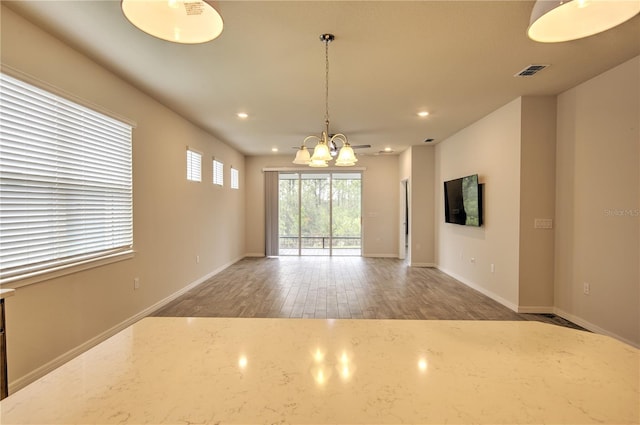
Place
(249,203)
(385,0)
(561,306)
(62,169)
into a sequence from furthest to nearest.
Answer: (249,203)
(561,306)
(62,169)
(385,0)

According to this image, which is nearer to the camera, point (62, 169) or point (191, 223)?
point (62, 169)

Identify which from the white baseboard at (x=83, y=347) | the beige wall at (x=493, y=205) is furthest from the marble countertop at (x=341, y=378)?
the beige wall at (x=493, y=205)

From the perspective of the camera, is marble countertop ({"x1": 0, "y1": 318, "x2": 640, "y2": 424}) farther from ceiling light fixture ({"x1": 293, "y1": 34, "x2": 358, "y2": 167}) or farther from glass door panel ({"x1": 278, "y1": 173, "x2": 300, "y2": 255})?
glass door panel ({"x1": 278, "y1": 173, "x2": 300, "y2": 255})

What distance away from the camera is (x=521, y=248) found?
391cm

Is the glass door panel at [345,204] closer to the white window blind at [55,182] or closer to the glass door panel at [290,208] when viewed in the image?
the glass door panel at [290,208]

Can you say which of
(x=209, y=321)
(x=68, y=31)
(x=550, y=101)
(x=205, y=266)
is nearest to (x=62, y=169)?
(x=68, y=31)

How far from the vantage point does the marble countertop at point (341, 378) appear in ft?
2.08

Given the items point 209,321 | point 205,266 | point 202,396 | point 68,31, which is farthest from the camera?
point 205,266

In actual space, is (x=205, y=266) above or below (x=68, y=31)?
below

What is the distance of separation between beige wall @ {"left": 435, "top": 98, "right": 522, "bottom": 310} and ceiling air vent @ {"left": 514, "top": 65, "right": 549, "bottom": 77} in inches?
30.6

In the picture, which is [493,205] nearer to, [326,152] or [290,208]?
[326,152]

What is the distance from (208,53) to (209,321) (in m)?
2.49

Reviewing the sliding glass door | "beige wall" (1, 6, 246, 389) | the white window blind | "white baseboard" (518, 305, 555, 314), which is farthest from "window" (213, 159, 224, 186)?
"white baseboard" (518, 305, 555, 314)

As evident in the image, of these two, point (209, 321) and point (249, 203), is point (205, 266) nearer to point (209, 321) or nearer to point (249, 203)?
point (249, 203)
